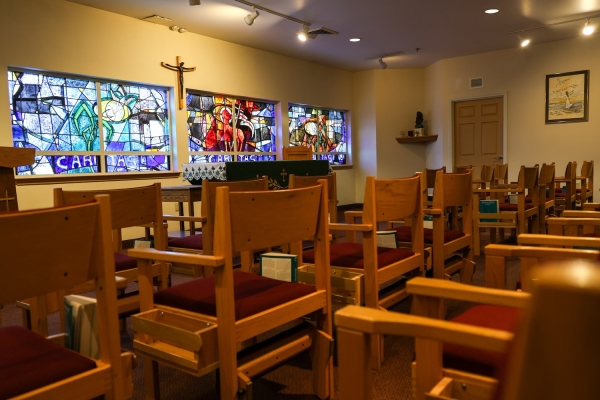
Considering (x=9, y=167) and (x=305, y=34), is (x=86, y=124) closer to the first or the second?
(x=305, y=34)

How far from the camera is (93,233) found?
1.02 meters

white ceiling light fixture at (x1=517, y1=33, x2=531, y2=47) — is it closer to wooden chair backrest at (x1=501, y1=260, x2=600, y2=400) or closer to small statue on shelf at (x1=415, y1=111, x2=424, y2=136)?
small statue on shelf at (x1=415, y1=111, x2=424, y2=136)

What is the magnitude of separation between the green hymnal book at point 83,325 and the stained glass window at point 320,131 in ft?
24.3

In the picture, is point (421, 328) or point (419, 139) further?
point (419, 139)

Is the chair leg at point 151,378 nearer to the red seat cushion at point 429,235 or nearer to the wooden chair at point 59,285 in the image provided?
the wooden chair at point 59,285

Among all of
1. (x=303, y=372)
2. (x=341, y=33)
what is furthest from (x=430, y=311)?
(x=341, y=33)

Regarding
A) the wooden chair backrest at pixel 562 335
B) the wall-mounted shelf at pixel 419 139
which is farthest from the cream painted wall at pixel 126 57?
the wooden chair backrest at pixel 562 335

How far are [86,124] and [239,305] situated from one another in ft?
15.8

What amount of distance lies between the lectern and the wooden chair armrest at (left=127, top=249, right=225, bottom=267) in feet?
3.27

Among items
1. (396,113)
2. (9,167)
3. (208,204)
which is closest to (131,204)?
(208,204)

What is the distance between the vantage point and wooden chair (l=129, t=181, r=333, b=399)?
4.19 ft

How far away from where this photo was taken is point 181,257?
52.4 inches

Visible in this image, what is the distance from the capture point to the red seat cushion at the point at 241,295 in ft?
4.57

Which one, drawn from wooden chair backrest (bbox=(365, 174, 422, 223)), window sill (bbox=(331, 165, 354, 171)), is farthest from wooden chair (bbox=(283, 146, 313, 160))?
wooden chair backrest (bbox=(365, 174, 422, 223))
